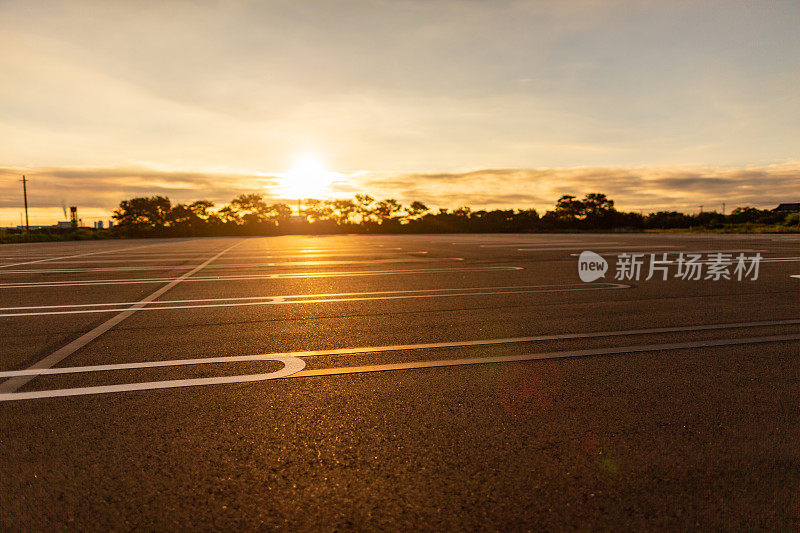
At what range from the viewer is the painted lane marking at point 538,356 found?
4.46 metres

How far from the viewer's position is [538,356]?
16.1 ft

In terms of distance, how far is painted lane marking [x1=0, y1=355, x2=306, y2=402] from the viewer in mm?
3902

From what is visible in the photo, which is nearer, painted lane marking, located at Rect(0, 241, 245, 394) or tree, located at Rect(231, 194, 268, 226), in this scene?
painted lane marking, located at Rect(0, 241, 245, 394)

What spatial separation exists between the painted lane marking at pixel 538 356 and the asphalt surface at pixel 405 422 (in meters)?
0.03

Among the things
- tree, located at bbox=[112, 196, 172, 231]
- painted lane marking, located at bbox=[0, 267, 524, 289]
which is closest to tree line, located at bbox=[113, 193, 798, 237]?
A: tree, located at bbox=[112, 196, 172, 231]

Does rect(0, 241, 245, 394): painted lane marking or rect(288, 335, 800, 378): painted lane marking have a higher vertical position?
rect(288, 335, 800, 378): painted lane marking

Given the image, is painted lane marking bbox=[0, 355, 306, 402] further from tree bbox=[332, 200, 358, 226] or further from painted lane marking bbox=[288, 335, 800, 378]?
tree bbox=[332, 200, 358, 226]

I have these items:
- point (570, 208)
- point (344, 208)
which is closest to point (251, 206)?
point (344, 208)

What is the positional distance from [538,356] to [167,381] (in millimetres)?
3360

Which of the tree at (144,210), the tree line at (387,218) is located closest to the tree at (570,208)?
the tree line at (387,218)

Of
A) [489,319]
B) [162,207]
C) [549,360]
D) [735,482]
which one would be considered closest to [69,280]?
[489,319]

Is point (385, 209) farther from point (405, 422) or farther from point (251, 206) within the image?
point (405, 422)

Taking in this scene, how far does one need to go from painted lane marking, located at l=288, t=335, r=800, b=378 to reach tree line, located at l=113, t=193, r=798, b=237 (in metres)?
78.5

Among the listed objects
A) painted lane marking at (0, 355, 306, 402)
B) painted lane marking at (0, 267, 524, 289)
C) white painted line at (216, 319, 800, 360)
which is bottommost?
painted lane marking at (0, 267, 524, 289)
